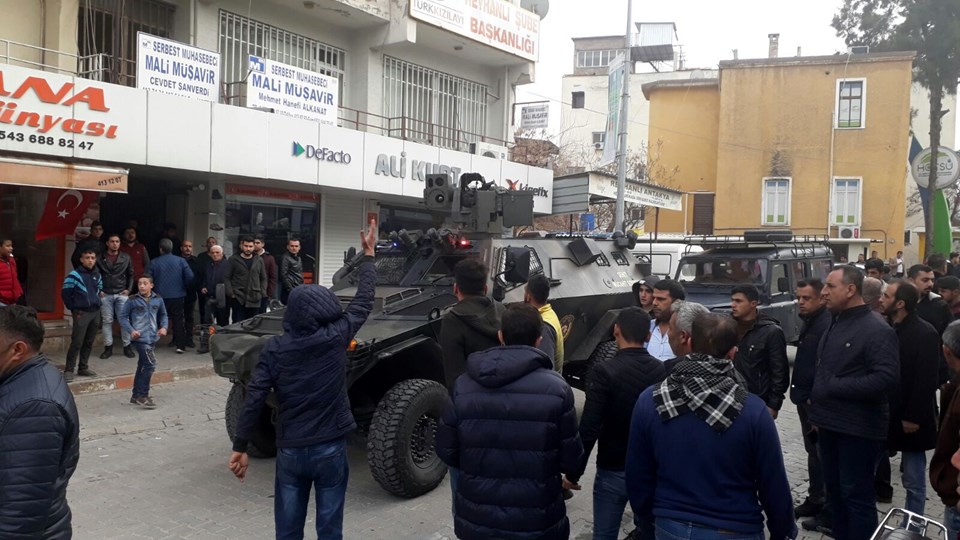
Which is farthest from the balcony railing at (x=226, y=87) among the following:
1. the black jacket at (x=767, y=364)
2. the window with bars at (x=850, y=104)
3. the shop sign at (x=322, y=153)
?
the window with bars at (x=850, y=104)

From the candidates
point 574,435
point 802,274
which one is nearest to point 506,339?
point 574,435

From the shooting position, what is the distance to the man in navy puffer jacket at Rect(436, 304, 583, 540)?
3.00 metres

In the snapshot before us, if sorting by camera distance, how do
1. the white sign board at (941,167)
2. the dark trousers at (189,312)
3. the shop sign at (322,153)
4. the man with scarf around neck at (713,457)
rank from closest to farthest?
the man with scarf around neck at (713,457) → the dark trousers at (189,312) → the shop sign at (322,153) → the white sign board at (941,167)

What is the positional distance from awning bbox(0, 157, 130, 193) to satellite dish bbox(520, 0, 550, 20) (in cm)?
1104

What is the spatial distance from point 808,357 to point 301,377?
323 centimetres

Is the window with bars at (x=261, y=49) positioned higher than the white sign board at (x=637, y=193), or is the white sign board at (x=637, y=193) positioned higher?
the window with bars at (x=261, y=49)

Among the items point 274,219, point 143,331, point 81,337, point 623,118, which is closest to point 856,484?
point 143,331

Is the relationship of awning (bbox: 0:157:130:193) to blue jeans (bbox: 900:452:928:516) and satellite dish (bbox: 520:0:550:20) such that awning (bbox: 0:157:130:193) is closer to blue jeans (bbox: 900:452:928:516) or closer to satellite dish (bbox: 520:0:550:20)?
blue jeans (bbox: 900:452:928:516)

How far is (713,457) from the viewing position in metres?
2.66

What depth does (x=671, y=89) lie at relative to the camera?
1128 inches

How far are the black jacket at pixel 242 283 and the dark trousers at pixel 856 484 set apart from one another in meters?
8.30

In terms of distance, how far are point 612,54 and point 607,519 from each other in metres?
45.4

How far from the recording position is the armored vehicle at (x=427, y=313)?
5.38m

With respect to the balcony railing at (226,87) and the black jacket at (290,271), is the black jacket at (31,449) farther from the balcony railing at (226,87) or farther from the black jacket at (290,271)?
the black jacket at (290,271)
